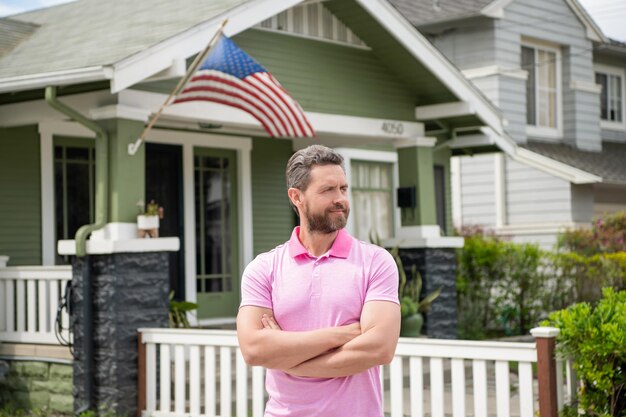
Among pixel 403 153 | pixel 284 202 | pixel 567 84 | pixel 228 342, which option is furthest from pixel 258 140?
pixel 567 84

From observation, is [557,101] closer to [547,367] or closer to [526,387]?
[526,387]

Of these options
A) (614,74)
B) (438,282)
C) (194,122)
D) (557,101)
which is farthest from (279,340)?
(614,74)

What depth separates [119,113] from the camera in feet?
29.5

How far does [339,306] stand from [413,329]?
8136mm

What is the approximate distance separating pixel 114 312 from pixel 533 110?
1282 cm

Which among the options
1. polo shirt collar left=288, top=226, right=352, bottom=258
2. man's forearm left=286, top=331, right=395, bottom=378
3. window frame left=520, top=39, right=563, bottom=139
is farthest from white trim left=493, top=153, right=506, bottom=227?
man's forearm left=286, top=331, right=395, bottom=378

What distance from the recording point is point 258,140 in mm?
13133

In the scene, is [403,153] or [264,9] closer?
[264,9]

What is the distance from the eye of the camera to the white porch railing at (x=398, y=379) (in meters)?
6.81

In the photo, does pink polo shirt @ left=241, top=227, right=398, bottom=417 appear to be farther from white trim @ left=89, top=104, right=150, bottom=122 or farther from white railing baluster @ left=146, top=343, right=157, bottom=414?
white trim @ left=89, top=104, right=150, bottom=122

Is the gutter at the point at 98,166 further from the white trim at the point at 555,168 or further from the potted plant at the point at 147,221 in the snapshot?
the white trim at the point at 555,168

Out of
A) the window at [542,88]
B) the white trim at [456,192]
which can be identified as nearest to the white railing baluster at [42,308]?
the white trim at [456,192]

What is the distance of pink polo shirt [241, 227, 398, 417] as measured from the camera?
3477mm

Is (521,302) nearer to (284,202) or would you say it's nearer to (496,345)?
(284,202)
